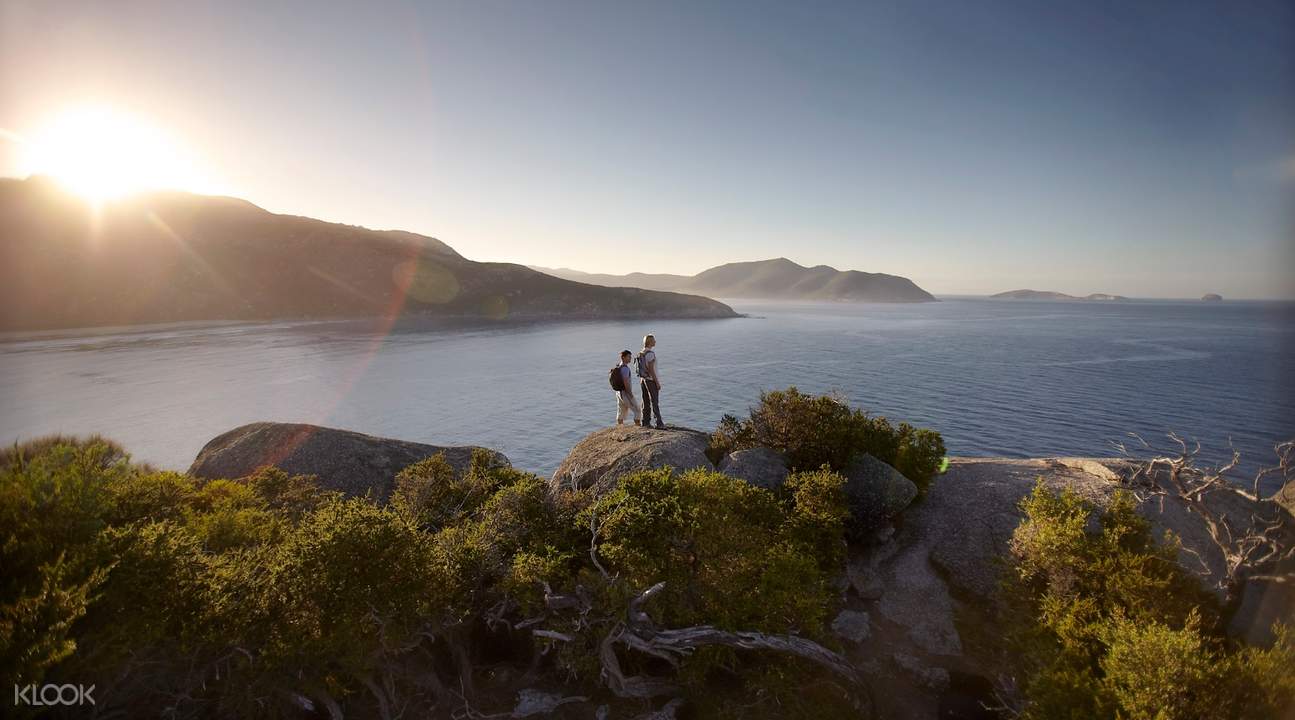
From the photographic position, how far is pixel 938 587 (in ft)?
43.3

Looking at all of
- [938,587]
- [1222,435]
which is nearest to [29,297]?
[938,587]

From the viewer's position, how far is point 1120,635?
8.28 m

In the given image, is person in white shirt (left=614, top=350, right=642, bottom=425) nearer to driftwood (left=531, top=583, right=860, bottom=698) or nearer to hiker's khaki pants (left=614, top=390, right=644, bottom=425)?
hiker's khaki pants (left=614, top=390, right=644, bottom=425)

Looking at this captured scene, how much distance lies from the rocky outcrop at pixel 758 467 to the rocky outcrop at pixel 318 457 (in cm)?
1047

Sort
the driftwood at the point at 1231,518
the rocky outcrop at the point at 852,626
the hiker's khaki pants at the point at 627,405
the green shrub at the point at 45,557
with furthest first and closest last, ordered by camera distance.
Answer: the hiker's khaki pants at the point at 627,405 → the rocky outcrop at the point at 852,626 → the driftwood at the point at 1231,518 → the green shrub at the point at 45,557

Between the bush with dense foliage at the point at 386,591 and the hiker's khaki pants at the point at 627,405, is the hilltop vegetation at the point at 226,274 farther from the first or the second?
the bush with dense foliage at the point at 386,591

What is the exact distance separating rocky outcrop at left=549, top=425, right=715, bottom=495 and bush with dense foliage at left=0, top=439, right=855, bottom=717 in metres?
Answer: 2.15

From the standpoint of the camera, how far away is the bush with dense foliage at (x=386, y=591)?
7.20 metres

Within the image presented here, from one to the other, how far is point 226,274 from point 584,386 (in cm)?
13210

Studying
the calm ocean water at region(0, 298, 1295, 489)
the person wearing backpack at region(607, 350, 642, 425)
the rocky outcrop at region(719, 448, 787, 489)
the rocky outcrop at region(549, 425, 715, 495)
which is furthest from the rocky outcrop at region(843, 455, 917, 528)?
the calm ocean water at region(0, 298, 1295, 489)

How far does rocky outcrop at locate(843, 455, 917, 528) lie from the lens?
14.3 metres

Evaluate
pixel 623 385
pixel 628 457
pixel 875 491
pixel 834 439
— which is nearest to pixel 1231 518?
pixel 875 491

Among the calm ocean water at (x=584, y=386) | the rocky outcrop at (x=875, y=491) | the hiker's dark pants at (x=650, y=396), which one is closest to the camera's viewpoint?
the rocky outcrop at (x=875, y=491)

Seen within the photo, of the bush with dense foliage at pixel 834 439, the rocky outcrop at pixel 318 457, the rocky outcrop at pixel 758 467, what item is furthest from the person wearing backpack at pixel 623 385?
the rocky outcrop at pixel 318 457
